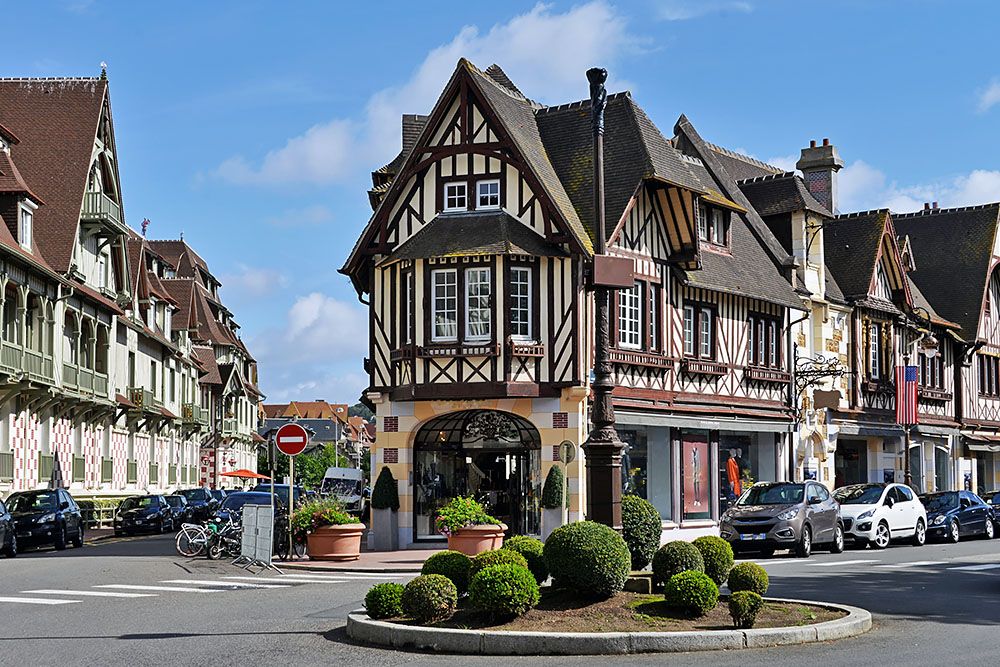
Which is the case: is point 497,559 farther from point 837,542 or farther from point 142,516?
point 142,516

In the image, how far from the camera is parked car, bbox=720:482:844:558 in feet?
83.9

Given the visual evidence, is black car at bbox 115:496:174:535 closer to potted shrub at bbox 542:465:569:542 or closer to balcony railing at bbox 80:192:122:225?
balcony railing at bbox 80:192:122:225

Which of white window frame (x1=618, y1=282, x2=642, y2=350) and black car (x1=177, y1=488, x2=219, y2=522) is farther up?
white window frame (x1=618, y1=282, x2=642, y2=350)

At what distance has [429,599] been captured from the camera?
1247 cm

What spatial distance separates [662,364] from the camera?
31906 mm

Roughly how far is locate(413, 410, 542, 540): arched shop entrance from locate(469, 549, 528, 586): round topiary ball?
52.7ft

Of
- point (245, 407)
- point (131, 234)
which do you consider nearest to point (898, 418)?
point (131, 234)

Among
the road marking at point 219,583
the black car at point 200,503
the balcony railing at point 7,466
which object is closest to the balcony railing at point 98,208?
the balcony railing at point 7,466

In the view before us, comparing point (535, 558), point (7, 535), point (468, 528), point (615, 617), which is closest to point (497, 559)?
point (535, 558)

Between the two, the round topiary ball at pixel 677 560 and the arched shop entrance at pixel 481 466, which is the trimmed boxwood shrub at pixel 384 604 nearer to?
the round topiary ball at pixel 677 560

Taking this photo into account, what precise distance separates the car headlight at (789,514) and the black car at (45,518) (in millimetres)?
16948

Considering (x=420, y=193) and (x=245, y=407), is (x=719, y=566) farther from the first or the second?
(x=245, y=407)

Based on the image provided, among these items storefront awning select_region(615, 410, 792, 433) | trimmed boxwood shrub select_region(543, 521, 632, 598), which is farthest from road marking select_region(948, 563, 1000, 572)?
trimmed boxwood shrub select_region(543, 521, 632, 598)

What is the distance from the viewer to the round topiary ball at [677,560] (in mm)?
13570
